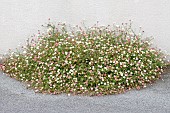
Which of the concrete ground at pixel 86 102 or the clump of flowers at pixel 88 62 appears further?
the clump of flowers at pixel 88 62

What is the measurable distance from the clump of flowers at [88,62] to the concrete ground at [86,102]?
22 cm

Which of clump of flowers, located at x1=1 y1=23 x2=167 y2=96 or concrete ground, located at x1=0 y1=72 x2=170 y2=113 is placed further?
clump of flowers, located at x1=1 y1=23 x2=167 y2=96

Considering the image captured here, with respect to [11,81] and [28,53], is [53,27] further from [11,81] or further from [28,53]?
[11,81]

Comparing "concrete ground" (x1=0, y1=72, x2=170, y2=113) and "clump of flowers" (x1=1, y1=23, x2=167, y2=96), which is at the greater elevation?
"clump of flowers" (x1=1, y1=23, x2=167, y2=96)

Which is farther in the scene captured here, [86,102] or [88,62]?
[88,62]

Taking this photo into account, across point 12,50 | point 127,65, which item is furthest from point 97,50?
point 12,50

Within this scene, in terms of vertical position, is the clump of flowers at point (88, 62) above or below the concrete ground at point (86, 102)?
above

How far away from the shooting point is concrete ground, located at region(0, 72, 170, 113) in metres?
5.96

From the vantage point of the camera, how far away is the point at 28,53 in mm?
7852

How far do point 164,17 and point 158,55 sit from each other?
2.40 feet

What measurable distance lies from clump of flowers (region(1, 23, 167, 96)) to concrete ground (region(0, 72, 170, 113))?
0.22 m

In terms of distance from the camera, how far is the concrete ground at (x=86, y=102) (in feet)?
19.6

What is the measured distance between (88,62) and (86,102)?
98 cm

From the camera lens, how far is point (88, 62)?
7.08m
